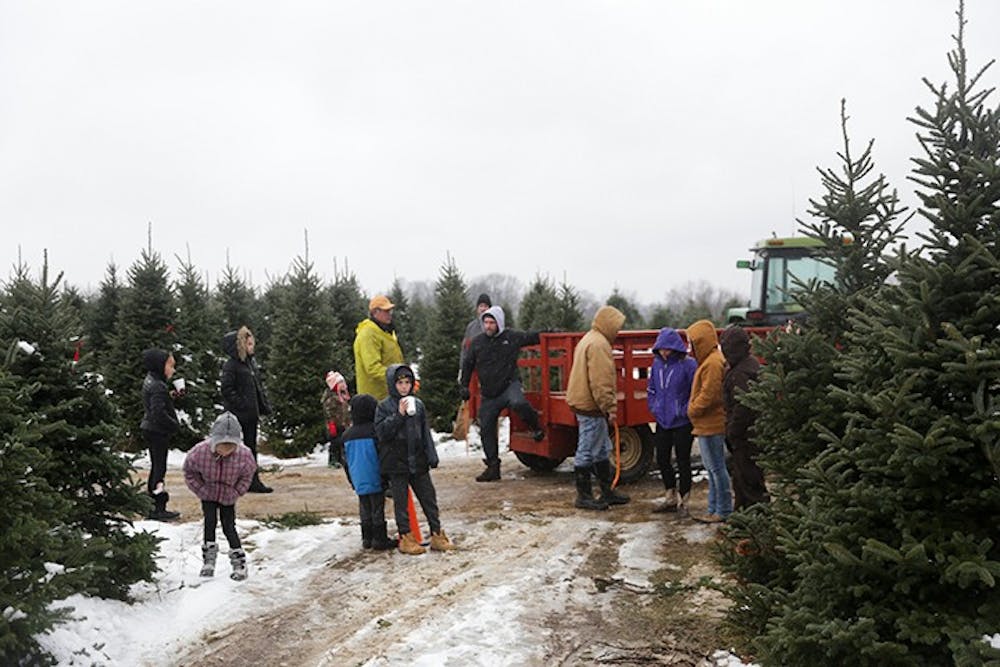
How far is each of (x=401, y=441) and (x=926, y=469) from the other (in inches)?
180

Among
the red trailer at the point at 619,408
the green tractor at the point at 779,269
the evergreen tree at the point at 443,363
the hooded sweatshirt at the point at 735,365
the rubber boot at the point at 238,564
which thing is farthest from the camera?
→ the evergreen tree at the point at 443,363

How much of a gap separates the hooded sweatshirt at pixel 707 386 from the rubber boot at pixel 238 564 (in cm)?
411

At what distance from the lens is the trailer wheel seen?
32.3ft

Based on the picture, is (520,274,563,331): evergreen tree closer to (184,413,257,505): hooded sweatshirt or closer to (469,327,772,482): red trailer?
(469,327,772,482): red trailer

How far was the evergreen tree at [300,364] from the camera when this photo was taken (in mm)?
15219

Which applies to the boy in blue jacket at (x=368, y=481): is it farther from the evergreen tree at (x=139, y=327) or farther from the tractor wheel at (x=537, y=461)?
the evergreen tree at (x=139, y=327)

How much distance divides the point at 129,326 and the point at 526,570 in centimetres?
1181

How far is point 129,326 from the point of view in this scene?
50.6 ft

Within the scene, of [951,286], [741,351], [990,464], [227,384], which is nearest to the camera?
[990,464]

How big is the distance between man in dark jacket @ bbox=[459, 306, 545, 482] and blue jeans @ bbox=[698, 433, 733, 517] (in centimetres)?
280

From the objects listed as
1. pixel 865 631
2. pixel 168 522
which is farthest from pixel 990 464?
pixel 168 522

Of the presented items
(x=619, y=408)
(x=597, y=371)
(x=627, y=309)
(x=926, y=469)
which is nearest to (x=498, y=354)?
(x=619, y=408)

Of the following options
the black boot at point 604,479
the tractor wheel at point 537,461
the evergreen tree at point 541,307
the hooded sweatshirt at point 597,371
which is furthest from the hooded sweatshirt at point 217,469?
the evergreen tree at point 541,307

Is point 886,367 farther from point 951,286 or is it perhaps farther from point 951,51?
point 951,51
